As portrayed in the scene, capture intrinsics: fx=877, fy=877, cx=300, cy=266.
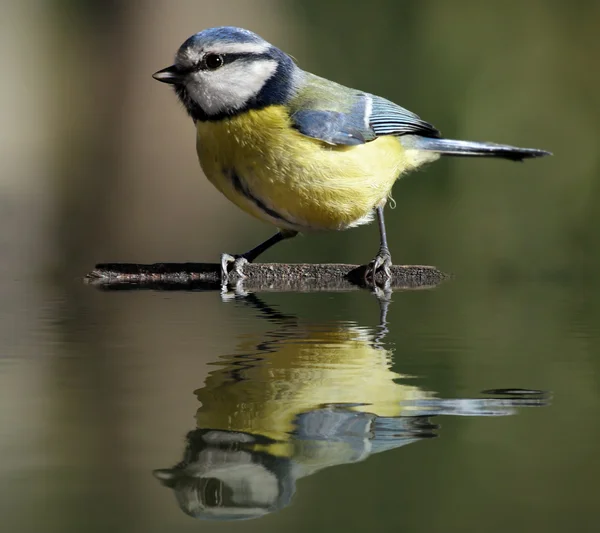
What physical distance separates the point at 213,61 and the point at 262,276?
64 cm

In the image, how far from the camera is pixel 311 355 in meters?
1.46

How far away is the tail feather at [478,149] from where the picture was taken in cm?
307

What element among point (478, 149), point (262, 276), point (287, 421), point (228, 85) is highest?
point (228, 85)

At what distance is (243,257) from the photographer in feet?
8.89

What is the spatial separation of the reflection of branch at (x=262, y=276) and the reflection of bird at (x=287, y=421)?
100 centimetres

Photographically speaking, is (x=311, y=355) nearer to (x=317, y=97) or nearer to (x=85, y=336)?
(x=85, y=336)

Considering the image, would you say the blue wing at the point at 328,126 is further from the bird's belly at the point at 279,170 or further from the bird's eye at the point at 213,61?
the bird's eye at the point at 213,61

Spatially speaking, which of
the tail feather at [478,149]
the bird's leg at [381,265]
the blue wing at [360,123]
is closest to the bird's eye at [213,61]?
the blue wing at [360,123]

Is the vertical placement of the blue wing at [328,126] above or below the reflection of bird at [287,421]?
above

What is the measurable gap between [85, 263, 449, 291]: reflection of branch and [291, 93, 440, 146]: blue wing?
14.9 inches

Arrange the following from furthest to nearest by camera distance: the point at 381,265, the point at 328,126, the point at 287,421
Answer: the point at 381,265 < the point at 328,126 < the point at 287,421

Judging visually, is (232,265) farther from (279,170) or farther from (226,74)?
(226,74)

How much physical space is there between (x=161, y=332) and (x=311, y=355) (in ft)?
1.39

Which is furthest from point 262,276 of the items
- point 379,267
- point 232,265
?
point 379,267
